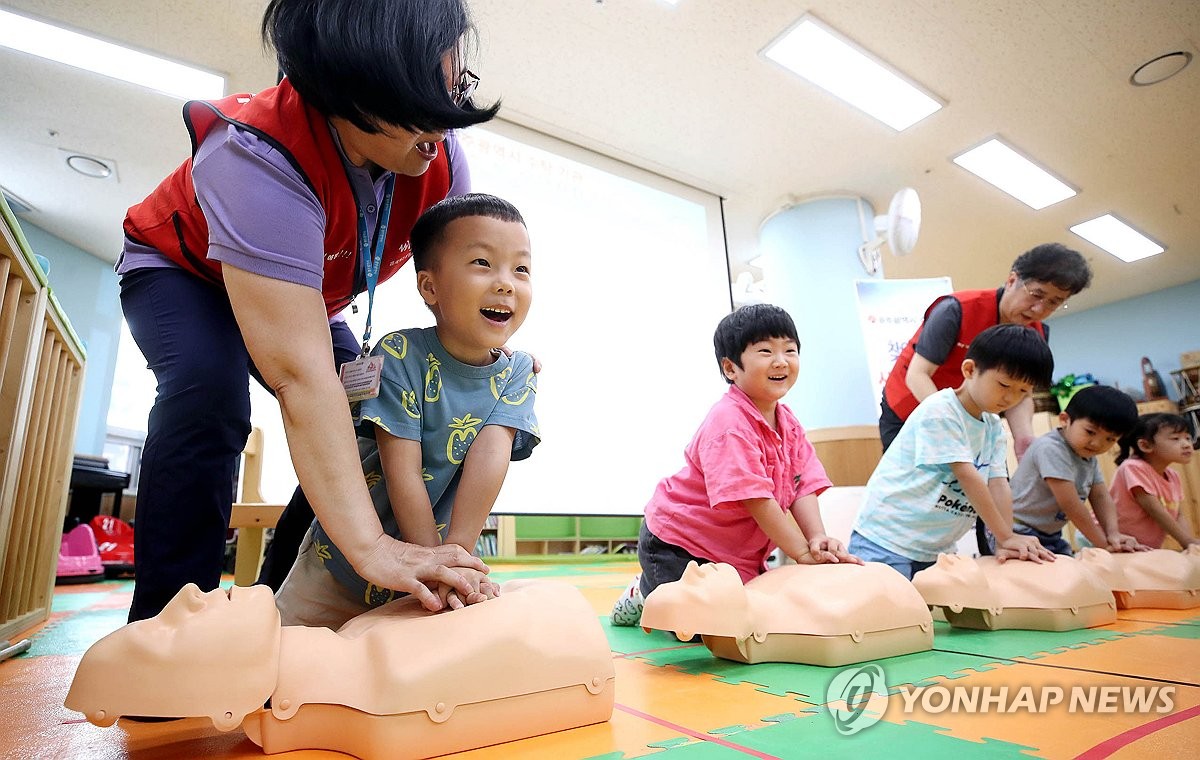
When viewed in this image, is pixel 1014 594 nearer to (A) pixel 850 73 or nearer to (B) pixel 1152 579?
(B) pixel 1152 579

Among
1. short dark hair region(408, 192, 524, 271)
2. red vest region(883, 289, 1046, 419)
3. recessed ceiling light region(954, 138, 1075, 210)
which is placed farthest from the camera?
recessed ceiling light region(954, 138, 1075, 210)

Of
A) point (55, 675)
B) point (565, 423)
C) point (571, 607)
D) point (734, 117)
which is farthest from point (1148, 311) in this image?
point (55, 675)

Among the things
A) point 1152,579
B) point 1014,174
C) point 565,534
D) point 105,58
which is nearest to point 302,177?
point 1152,579

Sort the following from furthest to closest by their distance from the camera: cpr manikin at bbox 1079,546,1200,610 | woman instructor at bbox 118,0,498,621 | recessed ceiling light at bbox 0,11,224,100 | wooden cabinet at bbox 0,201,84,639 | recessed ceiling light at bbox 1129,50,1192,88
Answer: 1. recessed ceiling light at bbox 1129,50,1192,88
2. recessed ceiling light at bbox 0,11,224,100
3. cpr manikin at bbox 1079,546,1200,610
4. wooden cabinet at bbox 0,201,84,639
5. woman instructor at bbox 118,0,498,621

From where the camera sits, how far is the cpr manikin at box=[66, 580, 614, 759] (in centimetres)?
56

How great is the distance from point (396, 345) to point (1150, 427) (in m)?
2.65

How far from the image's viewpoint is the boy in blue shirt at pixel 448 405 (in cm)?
83

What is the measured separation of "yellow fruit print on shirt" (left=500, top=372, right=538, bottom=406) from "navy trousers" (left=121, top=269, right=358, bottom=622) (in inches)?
12.7

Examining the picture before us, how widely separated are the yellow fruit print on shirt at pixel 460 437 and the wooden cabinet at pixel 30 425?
2.48 ft

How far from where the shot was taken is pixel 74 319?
4434 mm

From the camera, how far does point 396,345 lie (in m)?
0.87

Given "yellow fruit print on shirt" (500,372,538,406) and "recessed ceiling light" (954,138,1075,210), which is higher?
"recessed ceiling light" (954,138,1075,210)
